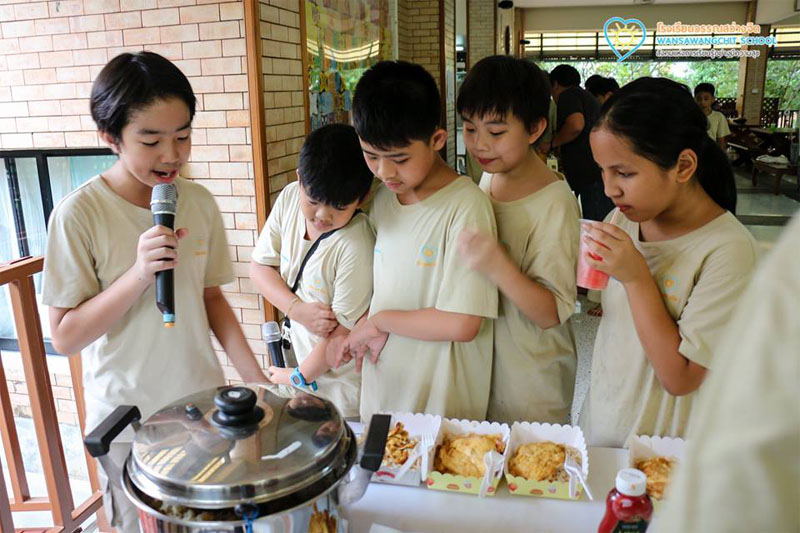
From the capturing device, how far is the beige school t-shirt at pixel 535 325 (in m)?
1.45

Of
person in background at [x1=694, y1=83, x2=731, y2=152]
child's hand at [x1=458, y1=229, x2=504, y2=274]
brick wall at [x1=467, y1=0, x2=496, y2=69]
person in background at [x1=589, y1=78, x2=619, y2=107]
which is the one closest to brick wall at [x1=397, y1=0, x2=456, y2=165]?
person in background at [x1=589, y1=78, x2=619, y2=107]

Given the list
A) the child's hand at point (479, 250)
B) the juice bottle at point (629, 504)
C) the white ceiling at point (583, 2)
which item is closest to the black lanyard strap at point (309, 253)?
the child's hand at point (479, 250)

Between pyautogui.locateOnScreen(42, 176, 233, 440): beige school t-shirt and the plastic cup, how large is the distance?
35.5 inches

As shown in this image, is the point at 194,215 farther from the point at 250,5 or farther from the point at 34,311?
the point at 250,5

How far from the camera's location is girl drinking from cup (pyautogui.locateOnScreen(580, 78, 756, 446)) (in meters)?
1.24

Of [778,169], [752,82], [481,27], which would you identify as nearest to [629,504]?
[778,169]

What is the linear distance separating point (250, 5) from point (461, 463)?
239cm

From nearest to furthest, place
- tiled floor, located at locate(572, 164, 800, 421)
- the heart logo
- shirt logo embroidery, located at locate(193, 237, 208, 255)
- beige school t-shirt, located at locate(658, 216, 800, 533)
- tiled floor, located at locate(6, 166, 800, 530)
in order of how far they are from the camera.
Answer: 1. beige school t-shirt, located at locate(658, 216, 800, 533)
2. shirt logo embroidery, located at locate(193, 237, 208, 255)
3. tiled floor, located at locate(6, 166, 800, 530)
4. tiled floor, located at locate(572, 164, 800, 421)
5. the heart logo

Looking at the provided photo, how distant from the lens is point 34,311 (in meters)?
2.20

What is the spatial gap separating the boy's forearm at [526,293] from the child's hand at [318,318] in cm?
48

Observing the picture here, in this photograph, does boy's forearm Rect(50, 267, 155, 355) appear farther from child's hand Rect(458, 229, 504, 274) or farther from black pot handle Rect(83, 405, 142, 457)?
child's hand Rect(458, 229, 504, 274)

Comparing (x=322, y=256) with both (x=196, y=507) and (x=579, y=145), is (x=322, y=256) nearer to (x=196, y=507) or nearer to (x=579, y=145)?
(x=196, y=507)

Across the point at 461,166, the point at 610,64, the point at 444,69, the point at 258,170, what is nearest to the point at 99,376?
the point at 258,170

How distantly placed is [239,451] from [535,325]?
2.88ft
